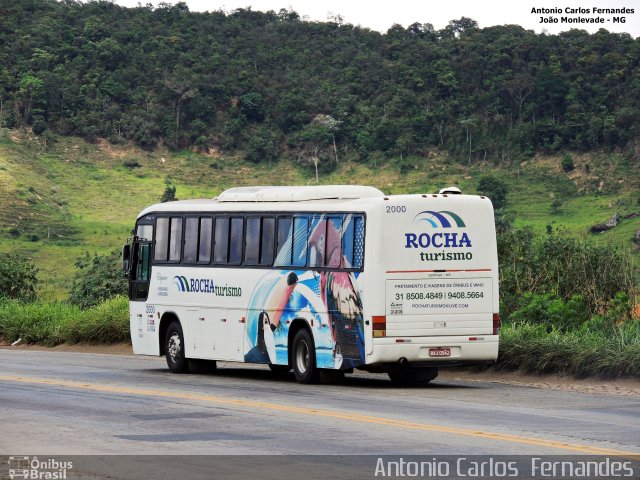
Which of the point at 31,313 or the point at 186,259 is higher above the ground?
the point at 186,259

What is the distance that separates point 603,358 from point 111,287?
2400 cm

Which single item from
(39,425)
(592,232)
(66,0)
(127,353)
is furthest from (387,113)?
(39,425)

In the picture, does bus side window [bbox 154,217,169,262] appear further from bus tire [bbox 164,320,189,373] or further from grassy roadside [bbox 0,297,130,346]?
grassy roadside [bbox 0,297,130,346]

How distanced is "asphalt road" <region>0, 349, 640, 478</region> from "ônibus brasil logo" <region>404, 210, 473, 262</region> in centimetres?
209

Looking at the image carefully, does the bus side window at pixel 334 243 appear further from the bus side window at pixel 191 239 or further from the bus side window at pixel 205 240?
the bus side window at pixel 191 239

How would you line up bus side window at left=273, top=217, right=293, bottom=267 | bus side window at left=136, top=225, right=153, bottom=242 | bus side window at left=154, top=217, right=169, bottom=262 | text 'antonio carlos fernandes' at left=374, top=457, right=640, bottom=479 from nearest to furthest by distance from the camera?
1. text 'antonio carlos fernandes' at left=374, top=457, right=640, bottom=479
2. bus side window at left=273, top=217, right=293, bottom=267
3. bus side window at left=154, top=217, right=169, bottom=262
4. bus side window at left=136, top=225, right=153, bottom=242

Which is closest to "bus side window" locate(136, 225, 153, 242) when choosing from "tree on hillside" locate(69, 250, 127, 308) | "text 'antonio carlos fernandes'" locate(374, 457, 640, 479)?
"text 'antonio carlos fernandes'" locate(374, 457, 640, 479)

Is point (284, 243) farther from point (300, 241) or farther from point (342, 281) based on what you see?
point (342, 281)

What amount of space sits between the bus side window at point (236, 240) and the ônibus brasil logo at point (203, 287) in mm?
500

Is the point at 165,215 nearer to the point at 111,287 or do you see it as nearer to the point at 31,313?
the point at 31,313

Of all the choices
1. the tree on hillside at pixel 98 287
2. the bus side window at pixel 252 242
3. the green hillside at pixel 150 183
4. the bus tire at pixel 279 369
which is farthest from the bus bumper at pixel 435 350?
the green hillside at pixel 150 183

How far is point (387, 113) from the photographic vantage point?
113 m

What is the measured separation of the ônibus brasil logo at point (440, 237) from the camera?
66.5ft

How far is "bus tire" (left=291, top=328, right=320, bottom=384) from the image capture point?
21109mm
